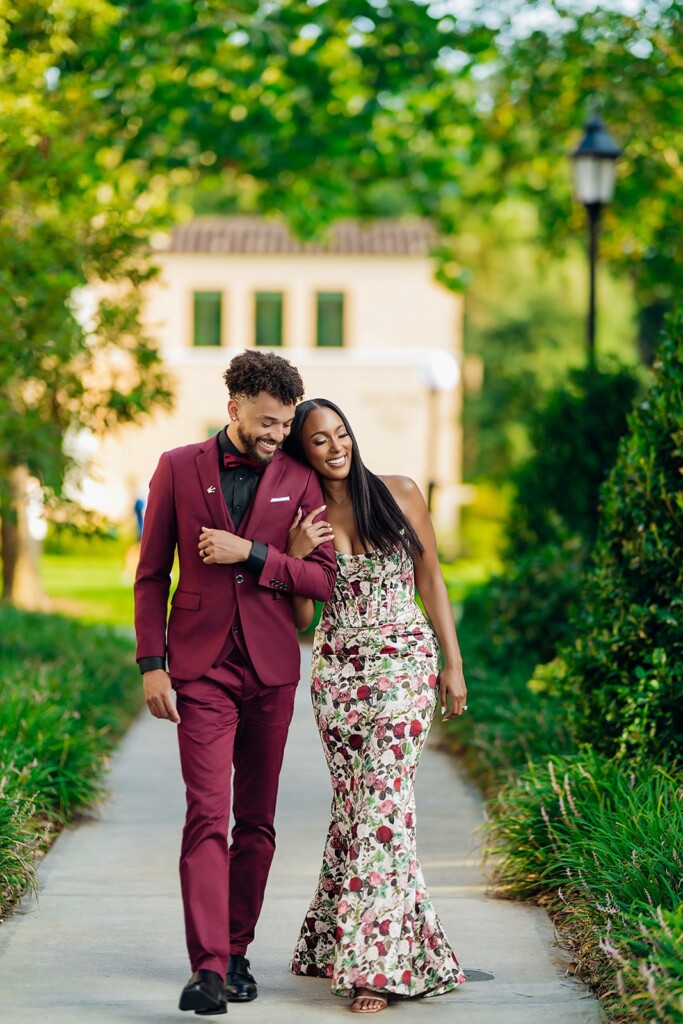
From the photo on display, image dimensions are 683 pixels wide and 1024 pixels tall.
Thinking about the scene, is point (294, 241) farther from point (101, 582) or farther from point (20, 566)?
point (20, 566)

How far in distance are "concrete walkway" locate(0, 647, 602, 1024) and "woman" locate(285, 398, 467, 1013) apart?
165 mm

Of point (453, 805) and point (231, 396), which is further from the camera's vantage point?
point (453, 805)

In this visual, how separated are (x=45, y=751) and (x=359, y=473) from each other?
312cm

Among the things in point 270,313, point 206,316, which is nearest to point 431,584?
point 270,313

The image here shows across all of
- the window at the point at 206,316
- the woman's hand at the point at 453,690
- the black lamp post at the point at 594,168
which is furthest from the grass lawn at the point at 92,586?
the woman's hand at the point at 453,690

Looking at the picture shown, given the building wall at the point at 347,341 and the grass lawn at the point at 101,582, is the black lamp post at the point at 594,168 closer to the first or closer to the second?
the grass lawn at the point at 101,582

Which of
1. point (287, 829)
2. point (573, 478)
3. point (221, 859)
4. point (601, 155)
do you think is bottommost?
point (287, 829)

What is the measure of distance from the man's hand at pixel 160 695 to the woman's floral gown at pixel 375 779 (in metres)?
0.50

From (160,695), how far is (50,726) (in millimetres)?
3171

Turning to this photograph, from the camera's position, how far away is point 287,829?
24.6 feet

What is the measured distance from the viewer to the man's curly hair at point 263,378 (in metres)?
4.63

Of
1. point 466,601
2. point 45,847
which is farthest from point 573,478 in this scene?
point 45,847

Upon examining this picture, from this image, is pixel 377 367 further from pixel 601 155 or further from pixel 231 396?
pixel 231 396

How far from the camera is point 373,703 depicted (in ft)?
15.7
